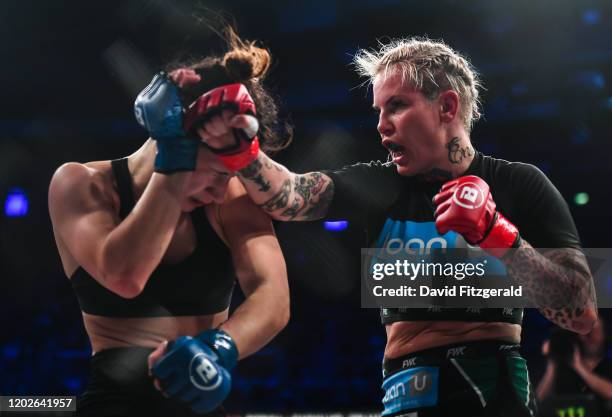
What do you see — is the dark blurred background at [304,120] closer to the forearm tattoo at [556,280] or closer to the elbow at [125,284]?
the elbow at [125,284]

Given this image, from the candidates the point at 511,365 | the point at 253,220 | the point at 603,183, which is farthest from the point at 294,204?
the point at 603,183

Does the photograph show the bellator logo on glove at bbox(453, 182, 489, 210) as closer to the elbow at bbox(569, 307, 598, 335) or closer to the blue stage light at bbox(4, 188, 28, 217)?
the elbow at bbox(569, 307, 598, 335)

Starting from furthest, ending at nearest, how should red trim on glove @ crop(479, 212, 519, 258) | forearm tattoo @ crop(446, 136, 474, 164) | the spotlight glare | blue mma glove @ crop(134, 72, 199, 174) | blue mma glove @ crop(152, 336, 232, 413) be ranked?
the spotlight glare, forearm tattoo @ crop(446, 136, 474, 164), red trim on glove @ crop(479, 212, 519, 258), blue mma glove @ crop(134, 72, 199, 174), blue mma glove @ crop(152, 336, 232, 413)

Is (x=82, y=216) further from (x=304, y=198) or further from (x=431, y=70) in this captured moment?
(x=431, y=70)

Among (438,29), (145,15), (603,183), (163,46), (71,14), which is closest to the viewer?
(163,46)

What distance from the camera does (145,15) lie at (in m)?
3.70

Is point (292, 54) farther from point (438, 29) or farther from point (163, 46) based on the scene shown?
point (163, 46)

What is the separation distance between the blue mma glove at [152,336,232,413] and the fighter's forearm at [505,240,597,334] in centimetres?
104

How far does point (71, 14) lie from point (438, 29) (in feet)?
8.28

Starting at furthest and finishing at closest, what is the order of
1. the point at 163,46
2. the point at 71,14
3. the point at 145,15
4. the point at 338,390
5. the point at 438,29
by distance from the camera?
1. the point at 338,390
2. the point at 438,29
3. the point at 71,14
4. the point at 145,15
5. the point at 163,46

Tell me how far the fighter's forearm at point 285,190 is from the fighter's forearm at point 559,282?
0.72 meters

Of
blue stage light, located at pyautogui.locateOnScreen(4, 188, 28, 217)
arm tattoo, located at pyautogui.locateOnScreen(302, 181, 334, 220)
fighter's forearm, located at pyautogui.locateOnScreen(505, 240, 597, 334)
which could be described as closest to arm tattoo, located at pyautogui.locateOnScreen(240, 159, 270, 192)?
arm tattoo, located at pyautogui.locateOnScreen(302, 181, 334, 220)

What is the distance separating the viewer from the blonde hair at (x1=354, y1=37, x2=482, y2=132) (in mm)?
2604

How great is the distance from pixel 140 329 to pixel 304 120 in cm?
314
